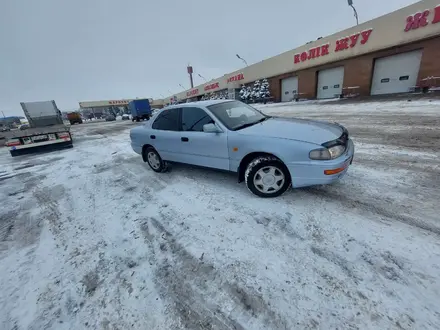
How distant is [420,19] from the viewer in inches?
570

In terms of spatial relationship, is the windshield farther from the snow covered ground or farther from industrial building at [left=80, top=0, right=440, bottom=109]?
industrial building at [left=80, top=0, right=440, bottom=109]

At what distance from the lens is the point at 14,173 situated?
6.60m

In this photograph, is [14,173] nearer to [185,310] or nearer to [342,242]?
[185,310]

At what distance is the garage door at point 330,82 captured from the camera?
20.1 m

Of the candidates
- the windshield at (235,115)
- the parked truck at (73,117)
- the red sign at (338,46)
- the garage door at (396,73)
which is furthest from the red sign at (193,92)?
the windshield at (235,115)

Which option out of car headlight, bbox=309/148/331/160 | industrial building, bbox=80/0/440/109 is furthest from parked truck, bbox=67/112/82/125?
car headlight, bbox=309/148/331/160

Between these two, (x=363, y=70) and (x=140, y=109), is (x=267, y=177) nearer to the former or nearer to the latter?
(x=363, y=70)

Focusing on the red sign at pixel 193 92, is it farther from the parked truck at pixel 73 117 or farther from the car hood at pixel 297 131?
the car hood at pixel 297 131

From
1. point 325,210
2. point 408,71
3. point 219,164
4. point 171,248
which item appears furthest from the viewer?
point 408,71

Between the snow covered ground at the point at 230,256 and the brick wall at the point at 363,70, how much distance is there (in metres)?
16.2

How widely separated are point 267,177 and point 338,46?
73.4 ft

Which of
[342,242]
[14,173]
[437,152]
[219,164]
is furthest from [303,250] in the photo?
[14,173]

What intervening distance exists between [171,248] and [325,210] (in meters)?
2.14

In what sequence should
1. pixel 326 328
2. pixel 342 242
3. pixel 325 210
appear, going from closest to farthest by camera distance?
pixel 326 328 → pixel 342 242 → pixel 325 210
